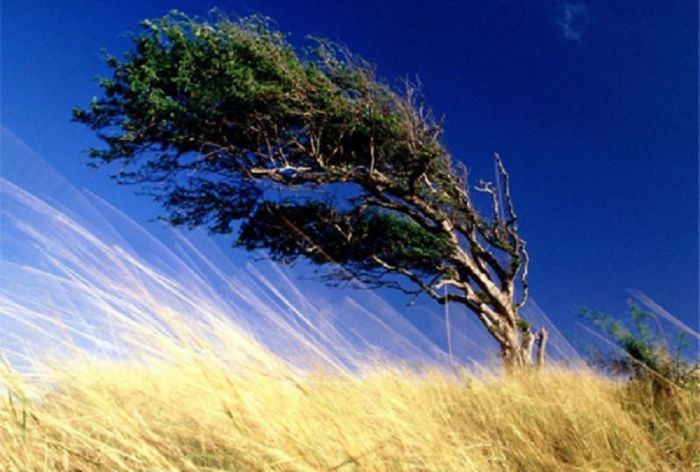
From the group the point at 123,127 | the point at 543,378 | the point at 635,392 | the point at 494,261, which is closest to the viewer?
the point at 635,392

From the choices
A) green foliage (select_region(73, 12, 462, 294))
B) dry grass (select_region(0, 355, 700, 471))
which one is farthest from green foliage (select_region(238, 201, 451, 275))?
dry grass (select_region(0, 355, 700, 471))

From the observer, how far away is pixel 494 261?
12.2 meters

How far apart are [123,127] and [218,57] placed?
2.10m

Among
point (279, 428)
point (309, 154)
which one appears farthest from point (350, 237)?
point (279, 428)

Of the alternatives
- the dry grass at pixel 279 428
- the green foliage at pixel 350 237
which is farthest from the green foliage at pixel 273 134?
the dry grass at pixel 279 428

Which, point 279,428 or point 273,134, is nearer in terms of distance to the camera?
point 279,428

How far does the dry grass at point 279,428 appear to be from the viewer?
1.91 m

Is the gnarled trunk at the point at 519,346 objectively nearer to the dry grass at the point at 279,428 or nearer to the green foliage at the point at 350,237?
the green foliage at the point at 350,237

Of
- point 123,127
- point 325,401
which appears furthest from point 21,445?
point 123,127

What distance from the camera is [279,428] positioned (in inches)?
76.3

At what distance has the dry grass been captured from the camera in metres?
1.91

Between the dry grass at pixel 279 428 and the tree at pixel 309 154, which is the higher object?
the tree at pixel 309 154

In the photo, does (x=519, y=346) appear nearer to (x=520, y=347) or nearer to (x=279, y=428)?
(x=520, y=347)

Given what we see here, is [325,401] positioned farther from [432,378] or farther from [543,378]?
[543,378]
